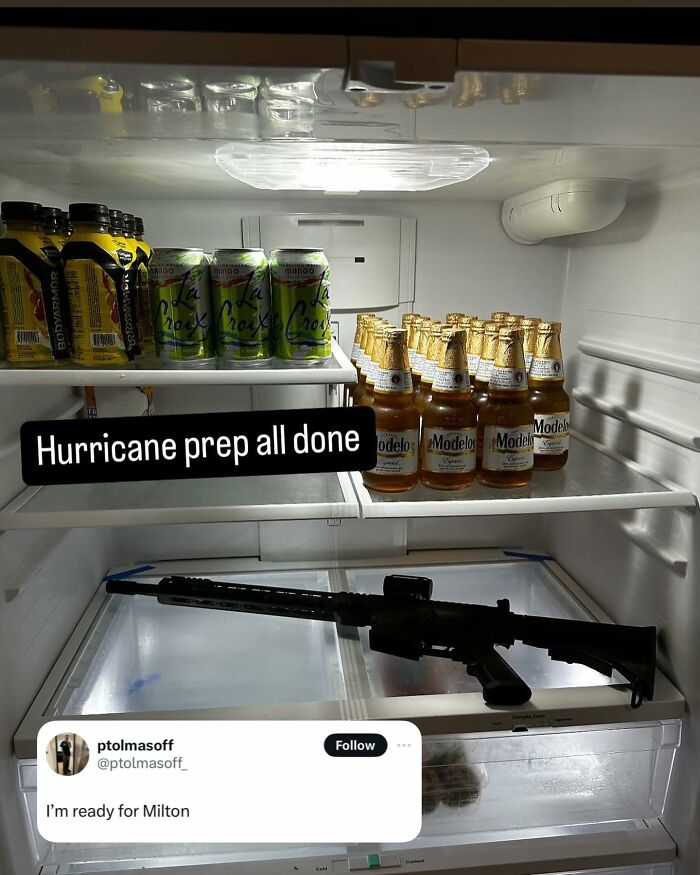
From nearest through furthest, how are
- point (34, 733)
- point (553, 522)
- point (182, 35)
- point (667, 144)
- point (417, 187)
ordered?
point (182, 35), point (667, 144), point (34, 733), point (417, 187), point (553, 522)

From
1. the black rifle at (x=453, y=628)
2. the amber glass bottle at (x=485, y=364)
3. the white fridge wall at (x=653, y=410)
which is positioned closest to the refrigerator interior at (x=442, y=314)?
the white fridge wall at (x=653, y=410)

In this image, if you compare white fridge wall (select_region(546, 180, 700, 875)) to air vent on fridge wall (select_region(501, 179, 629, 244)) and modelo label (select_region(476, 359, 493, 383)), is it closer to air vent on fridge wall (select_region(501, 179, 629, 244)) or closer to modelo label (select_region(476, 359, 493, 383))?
air vent on fridge wall (select_region(501, 179, 629, 244))

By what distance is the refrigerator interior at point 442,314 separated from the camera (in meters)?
0.73

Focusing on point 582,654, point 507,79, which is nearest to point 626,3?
point 507,79

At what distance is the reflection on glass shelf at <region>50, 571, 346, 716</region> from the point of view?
1095mm

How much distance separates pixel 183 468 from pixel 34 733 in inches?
19.4

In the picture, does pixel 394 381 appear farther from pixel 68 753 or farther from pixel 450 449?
pixel 68 753

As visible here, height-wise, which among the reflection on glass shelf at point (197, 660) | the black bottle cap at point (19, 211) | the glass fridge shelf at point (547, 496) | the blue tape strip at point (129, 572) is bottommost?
the reflection on glass shelf at point (197, 660)

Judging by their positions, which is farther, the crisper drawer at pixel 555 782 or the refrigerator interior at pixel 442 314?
the crisper drawer at pixel 555 782

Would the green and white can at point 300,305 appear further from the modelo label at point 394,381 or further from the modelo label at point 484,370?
the modelo label at point 484,370

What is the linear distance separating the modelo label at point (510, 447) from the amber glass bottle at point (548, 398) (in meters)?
0.10

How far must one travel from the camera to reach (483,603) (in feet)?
4.45

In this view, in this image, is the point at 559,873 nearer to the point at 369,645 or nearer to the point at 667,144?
the point at 369,645

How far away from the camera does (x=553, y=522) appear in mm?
1520
